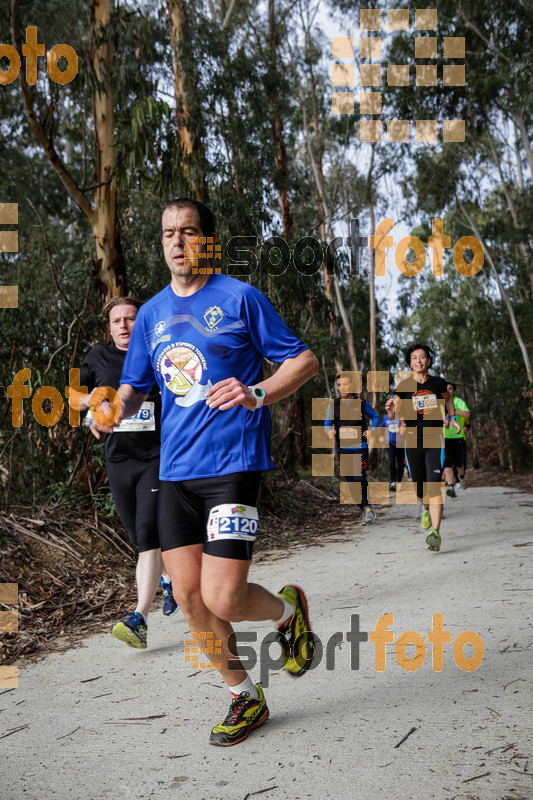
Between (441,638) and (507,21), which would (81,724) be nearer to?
(441,638)

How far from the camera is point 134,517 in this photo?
15.0ft

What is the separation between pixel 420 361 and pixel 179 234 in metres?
4.70

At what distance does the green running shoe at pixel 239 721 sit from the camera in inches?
115

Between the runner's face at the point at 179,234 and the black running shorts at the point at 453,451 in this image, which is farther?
the black running shorts at the point at 453,451

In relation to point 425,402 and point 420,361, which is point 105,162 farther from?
point 425,402

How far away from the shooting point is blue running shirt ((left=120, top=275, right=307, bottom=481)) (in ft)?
9.18

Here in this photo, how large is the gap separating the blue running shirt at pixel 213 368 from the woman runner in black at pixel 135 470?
1493mm

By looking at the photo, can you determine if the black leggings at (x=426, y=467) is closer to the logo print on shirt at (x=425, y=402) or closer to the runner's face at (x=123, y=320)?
the logo print on shirt at (x=425, y=402)

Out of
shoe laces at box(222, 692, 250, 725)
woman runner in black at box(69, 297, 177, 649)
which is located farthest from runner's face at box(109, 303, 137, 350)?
shoe laces at box(222, 692, 250, 725)

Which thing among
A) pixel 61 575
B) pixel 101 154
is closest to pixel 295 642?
pixel 61 575

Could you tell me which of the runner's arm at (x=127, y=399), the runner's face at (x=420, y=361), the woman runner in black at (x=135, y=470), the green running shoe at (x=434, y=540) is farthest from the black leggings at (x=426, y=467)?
the runner's arm at (x=127, y=399)

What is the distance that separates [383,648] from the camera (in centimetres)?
396

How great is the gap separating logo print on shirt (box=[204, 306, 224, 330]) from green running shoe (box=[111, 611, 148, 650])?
202cm

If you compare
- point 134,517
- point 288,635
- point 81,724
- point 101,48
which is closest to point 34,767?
point 81,724
